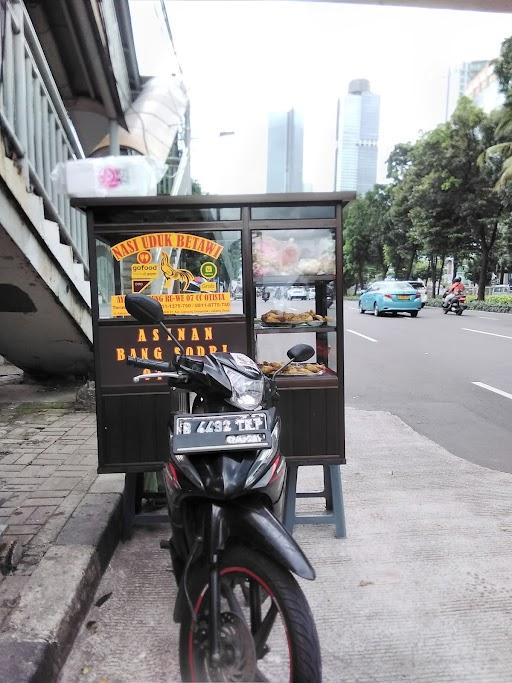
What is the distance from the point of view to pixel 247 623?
1840mm

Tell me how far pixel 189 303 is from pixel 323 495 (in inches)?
58.6

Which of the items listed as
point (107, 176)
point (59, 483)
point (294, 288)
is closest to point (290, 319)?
point (294, 288)

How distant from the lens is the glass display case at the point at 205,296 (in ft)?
9.80

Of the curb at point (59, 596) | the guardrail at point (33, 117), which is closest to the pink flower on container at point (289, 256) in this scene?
the curb at point (59, 596)

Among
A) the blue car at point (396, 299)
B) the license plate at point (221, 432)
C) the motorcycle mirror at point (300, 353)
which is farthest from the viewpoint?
the blue car at point (396, 299)

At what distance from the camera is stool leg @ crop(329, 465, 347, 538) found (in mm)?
3289

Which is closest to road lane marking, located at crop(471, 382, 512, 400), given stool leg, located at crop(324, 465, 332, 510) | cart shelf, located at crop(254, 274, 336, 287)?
stool leg, located at crop(324, 465, 332, 510)

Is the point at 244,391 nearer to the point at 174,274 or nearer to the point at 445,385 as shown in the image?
the point at 174,274

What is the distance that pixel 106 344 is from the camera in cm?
306

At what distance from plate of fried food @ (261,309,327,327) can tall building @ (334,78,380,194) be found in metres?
59.6

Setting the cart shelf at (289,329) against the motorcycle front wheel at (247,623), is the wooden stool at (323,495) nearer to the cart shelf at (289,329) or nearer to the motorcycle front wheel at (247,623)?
the cart shelf at (289,329)

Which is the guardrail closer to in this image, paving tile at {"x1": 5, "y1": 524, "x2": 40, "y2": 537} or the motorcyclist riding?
paving tile at {"x1": 5, "y1": 524, "x2": 40, "y2": 537}

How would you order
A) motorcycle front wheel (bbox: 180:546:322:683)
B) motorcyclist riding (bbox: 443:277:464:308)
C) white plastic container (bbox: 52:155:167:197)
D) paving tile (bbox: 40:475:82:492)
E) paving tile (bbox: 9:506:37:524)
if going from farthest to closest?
motorcyclist riding (bbox: 443:277:464:308) → white plastic container (bbox: 52:155:167:197) → paving tile (bbox: 40:475:82:492) → paving tile (bbox: 9:506:37:524) → motorcycle front wheel (bbox: 180:546:322:683)

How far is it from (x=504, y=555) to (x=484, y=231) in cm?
2627
